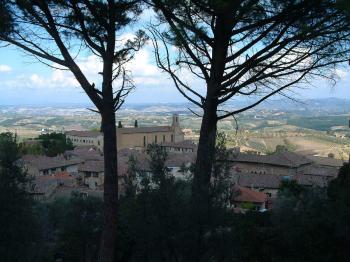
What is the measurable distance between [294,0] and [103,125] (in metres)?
2.46

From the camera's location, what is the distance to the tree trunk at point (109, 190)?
17.0 ft

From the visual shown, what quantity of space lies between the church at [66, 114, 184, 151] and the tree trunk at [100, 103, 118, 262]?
2499 inches

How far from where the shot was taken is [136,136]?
72.0 metres

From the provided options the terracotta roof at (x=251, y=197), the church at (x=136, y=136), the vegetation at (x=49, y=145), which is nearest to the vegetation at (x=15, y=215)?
the terracotta roof at (x=251, y=197)

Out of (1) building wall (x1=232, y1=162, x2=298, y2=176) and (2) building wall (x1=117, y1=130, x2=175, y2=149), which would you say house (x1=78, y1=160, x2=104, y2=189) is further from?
(2) building wall (x1=117, y1=130, x2=175, y2=149)

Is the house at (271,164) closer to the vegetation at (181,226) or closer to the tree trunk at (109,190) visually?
the vegetation at (181,226)

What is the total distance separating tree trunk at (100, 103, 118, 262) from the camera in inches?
205

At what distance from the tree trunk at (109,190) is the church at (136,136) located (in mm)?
63486

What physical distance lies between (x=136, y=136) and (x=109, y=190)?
67.0 m

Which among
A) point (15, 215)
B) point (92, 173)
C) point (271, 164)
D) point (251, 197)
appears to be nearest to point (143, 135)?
point (271, 164)

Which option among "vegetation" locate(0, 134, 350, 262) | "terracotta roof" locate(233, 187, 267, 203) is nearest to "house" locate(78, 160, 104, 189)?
"terracotta roof" locate(233, 187, 267, 203)

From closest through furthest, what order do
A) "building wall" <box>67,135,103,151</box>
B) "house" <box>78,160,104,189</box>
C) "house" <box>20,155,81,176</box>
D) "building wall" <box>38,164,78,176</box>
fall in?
"house" <box>78,160,104,189</box> < "house" <box>20,155,81,176</box> < "building wall" <box>38,164,78,176</box> < "building wall" <box>67,135,103,151</box>

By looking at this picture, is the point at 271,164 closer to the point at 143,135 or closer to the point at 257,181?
the point at 257,181

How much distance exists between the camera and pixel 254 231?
6.55 m
